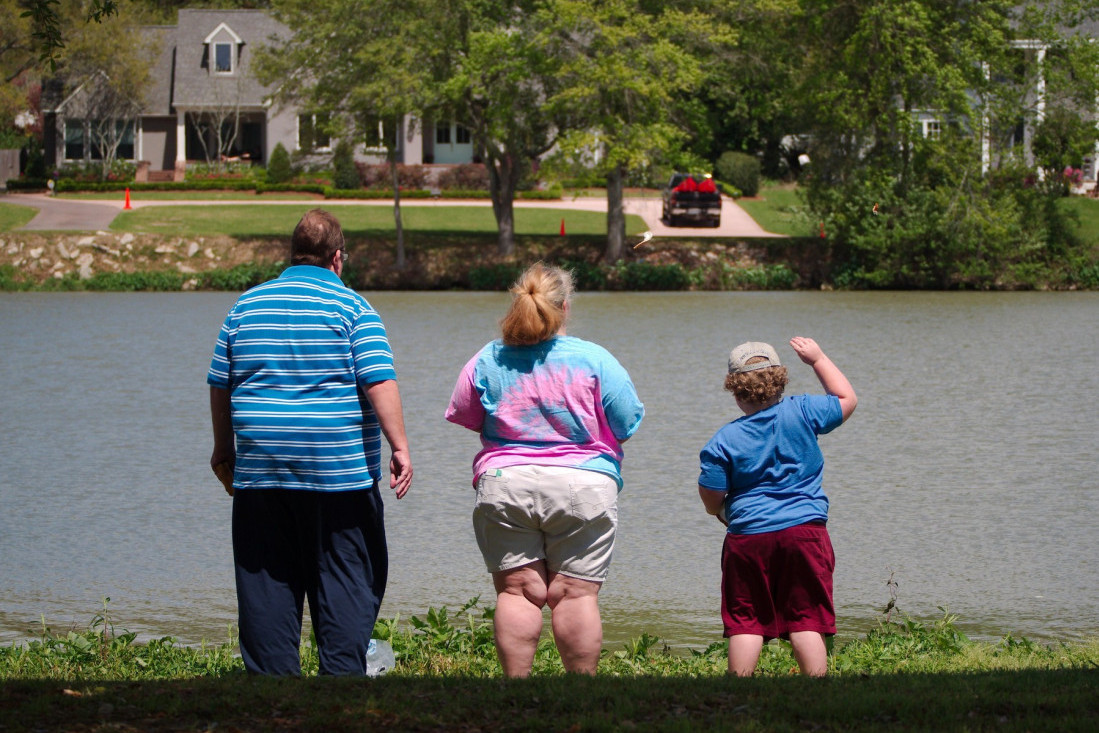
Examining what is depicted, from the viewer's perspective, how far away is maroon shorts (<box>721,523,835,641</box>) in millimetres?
5258

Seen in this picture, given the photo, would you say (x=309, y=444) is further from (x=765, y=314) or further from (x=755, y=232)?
(x=755, y=232)

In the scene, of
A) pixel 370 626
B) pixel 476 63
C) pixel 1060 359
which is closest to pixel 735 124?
pixel 476 63

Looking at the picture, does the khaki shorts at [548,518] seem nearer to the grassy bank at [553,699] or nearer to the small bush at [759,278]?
the grassy bank at [553,699]

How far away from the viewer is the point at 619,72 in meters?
31.1

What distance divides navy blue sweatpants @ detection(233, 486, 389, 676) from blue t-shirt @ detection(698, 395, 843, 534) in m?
1.35

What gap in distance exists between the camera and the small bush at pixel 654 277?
111 ft

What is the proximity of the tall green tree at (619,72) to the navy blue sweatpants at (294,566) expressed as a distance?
26.5m

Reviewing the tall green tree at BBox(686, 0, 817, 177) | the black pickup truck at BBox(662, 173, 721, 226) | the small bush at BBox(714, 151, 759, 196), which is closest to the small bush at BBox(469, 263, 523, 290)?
the tall green tree at BBox(686, 0, 817, 177)

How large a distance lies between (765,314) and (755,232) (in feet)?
47.1

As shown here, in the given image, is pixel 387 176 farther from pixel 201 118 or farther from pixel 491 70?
pixel 491 70

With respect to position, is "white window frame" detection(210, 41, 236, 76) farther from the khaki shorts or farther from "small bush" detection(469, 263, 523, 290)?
the khaki shorts

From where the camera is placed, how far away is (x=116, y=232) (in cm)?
3522

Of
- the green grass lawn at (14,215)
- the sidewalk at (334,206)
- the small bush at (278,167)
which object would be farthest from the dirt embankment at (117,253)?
the small bush at (278,167)

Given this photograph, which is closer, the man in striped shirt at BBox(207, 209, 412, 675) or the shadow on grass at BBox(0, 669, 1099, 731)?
the shadow on grass at BBox(0, 669, 1099, 731)
